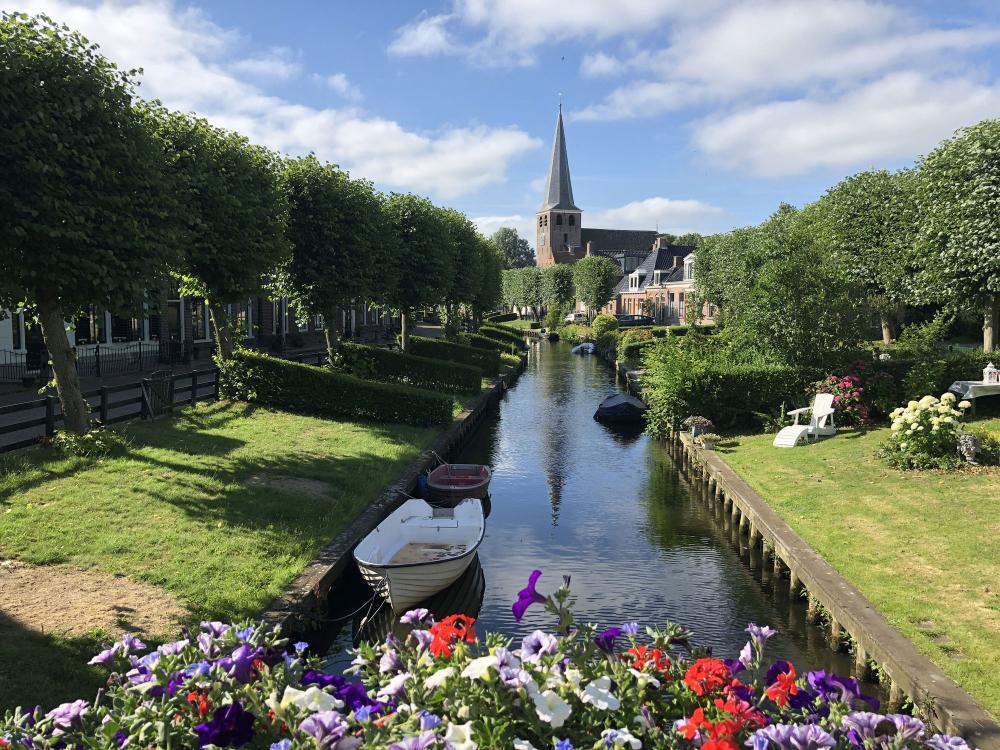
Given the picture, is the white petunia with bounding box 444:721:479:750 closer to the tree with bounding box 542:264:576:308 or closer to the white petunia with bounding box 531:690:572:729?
the white petunia with bounding box 531:690:572:729

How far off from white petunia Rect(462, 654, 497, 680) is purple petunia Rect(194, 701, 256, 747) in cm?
89

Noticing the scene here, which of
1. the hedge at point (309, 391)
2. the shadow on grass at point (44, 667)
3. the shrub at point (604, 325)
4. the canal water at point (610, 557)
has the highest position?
the shrub at point (604, 325)

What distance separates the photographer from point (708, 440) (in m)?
19.1

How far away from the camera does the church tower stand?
378ft

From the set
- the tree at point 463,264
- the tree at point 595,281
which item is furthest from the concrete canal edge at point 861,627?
the tree at point 595,281

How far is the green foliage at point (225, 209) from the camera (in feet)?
55.4

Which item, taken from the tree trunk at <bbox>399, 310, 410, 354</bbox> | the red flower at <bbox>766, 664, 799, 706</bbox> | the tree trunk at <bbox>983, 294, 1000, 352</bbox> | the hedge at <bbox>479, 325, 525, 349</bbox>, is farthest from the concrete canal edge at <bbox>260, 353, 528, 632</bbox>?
the hedge at <bbox>479, 325, 525, 349</bbox>

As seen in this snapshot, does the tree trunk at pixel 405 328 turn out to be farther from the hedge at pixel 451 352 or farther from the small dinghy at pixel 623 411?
the small dinghy at pixel 623 411

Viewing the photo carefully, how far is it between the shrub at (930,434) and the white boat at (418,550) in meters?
8.47

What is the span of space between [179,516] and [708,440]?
13191 mm

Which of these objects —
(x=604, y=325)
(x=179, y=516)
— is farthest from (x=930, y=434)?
(x=604, y=325)

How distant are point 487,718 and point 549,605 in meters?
0.82

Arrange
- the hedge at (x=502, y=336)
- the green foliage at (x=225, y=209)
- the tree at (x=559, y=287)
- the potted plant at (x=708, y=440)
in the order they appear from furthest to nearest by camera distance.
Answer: the tree at (x=559, y=287) < the hedge at (x=502, y=336) < the potted plant at (x=708, y=440) < the green foliage at (x=225, y=209)

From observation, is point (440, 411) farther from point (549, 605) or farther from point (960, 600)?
point (549, 605)
